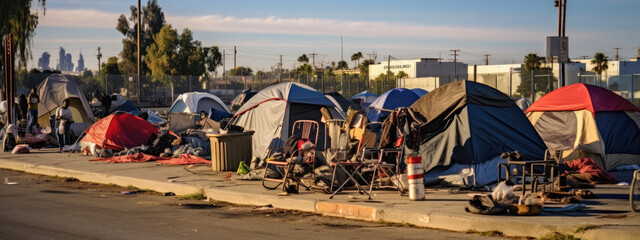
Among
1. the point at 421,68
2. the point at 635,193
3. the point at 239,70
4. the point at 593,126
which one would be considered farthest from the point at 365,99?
the point at 239,70

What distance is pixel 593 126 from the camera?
16594 mm

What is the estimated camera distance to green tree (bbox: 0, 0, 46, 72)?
37781 mm

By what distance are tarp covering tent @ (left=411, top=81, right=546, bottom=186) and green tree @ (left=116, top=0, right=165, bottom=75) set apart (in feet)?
287

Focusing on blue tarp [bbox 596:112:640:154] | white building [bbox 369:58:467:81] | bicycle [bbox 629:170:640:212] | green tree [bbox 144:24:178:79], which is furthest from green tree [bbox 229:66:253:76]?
bicycle [bbox 629:170:640:212]

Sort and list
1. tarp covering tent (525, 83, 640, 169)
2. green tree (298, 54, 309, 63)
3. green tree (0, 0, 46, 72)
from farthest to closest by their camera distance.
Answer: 1. green tree (298, 54, 309, 63)
2. green tree (0, 0, 46, 72)
3. tarp covering tent (525, 83, 640, 169)

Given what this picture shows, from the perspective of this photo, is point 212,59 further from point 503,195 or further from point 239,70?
point 503,195

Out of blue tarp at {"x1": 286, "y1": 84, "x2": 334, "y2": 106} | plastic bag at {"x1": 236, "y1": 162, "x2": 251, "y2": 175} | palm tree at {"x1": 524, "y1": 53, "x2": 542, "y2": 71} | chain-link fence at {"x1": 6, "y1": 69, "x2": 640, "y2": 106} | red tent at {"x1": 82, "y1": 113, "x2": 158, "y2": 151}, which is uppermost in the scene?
palm tree at {"x1": 524, "y1": 53, "x2": 542, "y2": 71}

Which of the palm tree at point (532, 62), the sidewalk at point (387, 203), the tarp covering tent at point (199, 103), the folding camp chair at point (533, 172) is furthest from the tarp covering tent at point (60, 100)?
the palm tree at point (532, 62)

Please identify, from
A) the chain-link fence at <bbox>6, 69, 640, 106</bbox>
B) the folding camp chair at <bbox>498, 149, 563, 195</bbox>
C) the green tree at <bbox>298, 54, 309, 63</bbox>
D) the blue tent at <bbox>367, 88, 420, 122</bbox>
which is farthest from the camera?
the green tree at <bbox>298, 54, 309, 63</bbox>

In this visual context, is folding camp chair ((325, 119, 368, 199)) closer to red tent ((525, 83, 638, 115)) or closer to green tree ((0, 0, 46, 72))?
red tent ((525, 83, 638, 115))

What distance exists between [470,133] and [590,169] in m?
2.70

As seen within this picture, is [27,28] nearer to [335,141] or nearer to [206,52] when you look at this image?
[335,141]

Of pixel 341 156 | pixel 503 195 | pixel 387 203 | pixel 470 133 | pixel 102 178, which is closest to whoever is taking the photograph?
pixel 503 195

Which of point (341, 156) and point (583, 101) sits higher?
Answer: point (583, 101)
